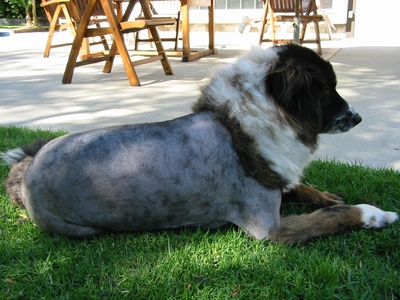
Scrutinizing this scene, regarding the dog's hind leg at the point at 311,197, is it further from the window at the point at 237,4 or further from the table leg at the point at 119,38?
the window at the point at 237,4

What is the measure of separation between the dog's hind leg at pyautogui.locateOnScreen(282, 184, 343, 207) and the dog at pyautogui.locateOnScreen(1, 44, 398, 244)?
1.10 feet

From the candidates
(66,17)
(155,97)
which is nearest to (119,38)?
(155,97)

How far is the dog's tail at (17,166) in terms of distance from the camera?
10.3ft

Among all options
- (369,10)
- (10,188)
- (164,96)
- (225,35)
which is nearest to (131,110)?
(164,96)

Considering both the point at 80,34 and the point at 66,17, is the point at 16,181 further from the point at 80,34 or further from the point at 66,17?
the point at 66,17

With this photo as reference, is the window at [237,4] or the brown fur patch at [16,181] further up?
the window at [237,4]

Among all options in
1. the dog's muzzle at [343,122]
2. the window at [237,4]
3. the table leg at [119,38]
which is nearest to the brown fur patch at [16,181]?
the dog's muzzle at [343,122]

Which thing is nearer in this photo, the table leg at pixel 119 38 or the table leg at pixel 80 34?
the table leg at pixel 119 38

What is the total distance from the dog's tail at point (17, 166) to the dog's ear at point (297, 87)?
170 cm

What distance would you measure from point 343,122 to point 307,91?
1.35 feet

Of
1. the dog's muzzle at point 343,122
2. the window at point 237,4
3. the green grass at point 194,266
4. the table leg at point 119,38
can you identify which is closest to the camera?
the green grass at point 194,266

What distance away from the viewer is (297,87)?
2678 mm

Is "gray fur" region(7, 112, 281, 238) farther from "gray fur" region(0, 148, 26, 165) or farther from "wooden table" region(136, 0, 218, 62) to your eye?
"wooden table" region(136, 0, 218, 62)

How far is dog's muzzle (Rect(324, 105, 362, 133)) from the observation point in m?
2.96
